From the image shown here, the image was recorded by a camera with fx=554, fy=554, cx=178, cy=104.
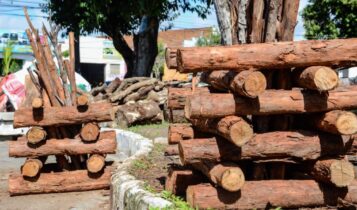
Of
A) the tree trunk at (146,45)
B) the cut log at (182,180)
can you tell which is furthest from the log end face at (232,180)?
the tree trunk at (146,45)

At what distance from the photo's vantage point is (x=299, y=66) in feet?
16.0

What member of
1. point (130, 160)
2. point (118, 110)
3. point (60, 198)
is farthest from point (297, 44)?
point (118, 110)

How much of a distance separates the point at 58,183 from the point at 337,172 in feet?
15.4

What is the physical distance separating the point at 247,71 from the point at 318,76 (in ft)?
1.96

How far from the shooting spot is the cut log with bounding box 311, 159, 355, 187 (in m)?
4.81

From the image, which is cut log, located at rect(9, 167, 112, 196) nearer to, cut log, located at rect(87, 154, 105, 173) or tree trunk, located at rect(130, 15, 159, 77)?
cut log, located at rect(87, 154, 105, 173)

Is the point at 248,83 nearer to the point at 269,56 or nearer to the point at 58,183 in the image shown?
the point at 269,56

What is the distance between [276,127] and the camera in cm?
516

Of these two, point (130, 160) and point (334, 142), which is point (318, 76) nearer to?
point (334, 142)

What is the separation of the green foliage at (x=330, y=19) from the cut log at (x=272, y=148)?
17.9 metres

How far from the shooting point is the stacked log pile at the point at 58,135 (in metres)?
7.96

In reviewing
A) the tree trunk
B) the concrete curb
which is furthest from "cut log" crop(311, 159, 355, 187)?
the tree trunk

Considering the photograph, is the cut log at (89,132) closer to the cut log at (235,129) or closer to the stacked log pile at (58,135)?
→ the stacked log pile at (58,135)

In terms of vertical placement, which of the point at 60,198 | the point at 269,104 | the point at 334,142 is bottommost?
the point at 60,198
